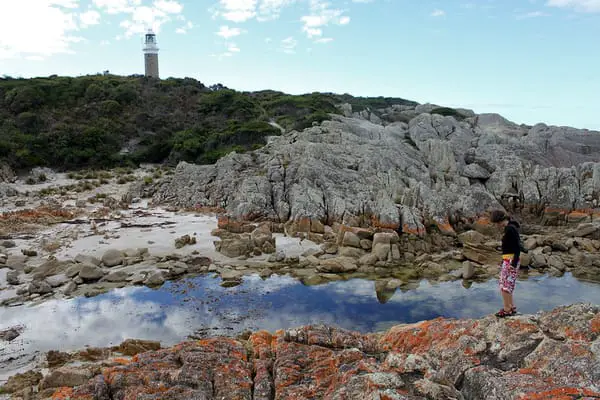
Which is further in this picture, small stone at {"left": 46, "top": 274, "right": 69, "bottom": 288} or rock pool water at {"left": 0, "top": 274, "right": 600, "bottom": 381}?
small stone at {"left": 46, "top": 274, "right": 69, "bottom": 288}

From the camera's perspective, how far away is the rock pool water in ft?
41.1

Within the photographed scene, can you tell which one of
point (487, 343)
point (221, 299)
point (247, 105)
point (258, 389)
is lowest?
point (221, 299)

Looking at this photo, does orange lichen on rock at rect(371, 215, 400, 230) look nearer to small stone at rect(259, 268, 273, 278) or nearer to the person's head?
small stone at rect(259, 268, 273, 278)

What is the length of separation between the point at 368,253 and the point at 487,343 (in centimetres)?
1399

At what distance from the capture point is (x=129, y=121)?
172 ft

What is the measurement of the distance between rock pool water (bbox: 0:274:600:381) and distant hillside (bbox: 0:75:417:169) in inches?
1055

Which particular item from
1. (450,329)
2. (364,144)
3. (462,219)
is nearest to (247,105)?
(364,144)

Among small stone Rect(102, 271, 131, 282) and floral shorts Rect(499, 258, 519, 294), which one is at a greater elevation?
floral shorts Rect(499, 258, 519, 294)

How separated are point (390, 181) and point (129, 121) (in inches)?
1429

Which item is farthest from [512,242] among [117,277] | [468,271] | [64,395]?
[117,277]

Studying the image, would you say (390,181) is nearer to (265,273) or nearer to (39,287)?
(265,273)

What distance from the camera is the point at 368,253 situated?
2055cm

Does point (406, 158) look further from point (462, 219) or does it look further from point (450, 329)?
point (450, 329)

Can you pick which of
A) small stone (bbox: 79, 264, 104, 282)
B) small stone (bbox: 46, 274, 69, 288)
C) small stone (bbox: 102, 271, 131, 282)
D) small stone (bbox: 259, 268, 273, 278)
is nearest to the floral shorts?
small stone (bbox: 259, 268, 273, 278)
